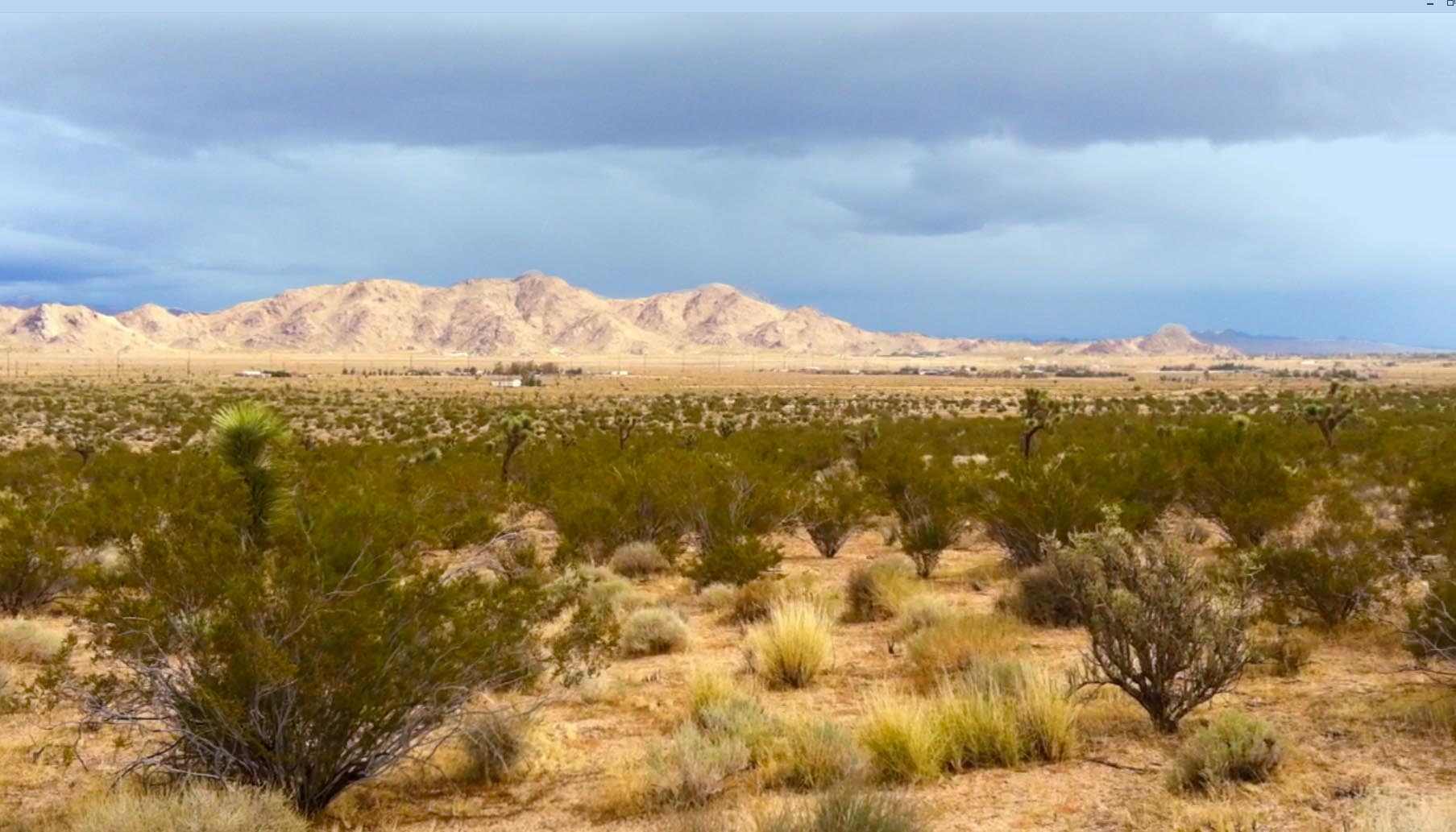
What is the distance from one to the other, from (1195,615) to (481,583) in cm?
557

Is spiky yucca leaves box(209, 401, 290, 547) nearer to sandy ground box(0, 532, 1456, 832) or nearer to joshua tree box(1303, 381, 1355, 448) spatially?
sandy ground box(0, 532, 1456, 832)

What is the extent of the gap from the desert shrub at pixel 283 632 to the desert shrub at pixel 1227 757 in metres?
4.83

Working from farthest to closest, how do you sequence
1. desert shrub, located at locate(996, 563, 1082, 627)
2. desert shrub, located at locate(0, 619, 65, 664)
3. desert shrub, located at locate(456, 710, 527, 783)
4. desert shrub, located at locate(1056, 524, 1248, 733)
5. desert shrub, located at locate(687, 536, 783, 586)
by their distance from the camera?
1. desert shrub, located at locate(687, 536, 783, 586)
2. desert shrub, located at locate(996, 563, 1082, 627)
3. desert shrub, located at locate(0, 619, 65, 664)
4. desert shrub, located at locate(456, 710, 527, 783)
5. desert shrub, located at locate(1056, 524, 1248, 733)

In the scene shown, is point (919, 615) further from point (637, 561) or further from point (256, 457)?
point (256, 457)

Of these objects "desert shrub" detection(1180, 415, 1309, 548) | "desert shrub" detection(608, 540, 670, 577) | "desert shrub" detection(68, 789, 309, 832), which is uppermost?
"desert shrub" detection(1180, 415, 1309, 548)

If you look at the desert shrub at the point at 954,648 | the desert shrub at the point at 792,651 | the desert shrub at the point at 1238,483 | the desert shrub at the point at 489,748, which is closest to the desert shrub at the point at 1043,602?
the desert shrub at the point at 954,648

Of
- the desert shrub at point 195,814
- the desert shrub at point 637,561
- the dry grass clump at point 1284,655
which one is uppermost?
the desert shrub at point 195,814

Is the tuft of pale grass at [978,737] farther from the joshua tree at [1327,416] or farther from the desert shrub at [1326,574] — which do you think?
the joshua tree at [1327,416]

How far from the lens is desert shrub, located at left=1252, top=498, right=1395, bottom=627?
1197 centimetres

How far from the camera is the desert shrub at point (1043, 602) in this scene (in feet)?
42.3

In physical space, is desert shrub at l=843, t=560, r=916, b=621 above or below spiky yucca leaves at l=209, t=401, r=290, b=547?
below

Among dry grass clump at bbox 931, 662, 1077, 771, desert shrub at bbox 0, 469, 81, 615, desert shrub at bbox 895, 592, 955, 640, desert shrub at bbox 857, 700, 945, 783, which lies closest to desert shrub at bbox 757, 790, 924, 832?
desert shrub at bbox 857, 700, 945, 783

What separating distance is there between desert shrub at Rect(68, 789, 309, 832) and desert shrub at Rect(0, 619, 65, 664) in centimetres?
651

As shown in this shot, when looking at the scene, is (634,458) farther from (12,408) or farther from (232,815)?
(12,408)
